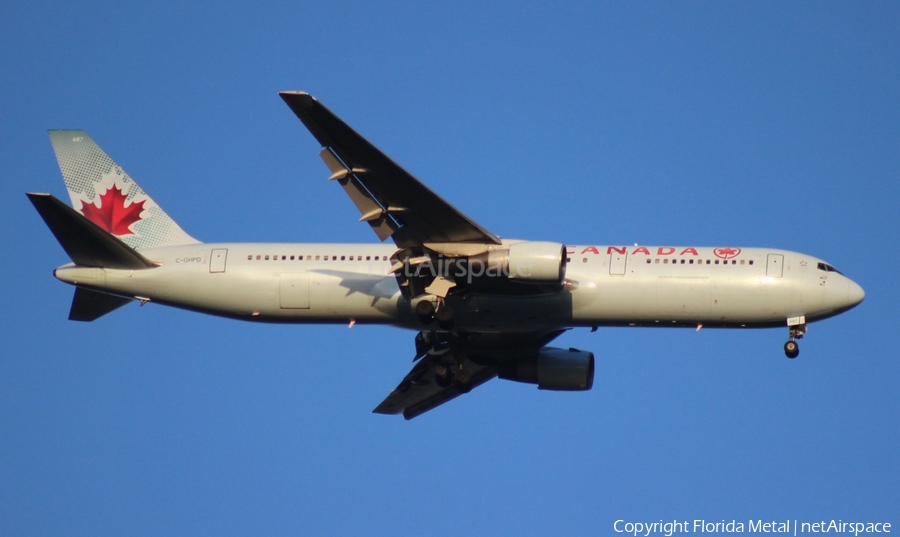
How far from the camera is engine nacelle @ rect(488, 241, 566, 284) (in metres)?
37.0

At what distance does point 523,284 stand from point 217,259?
10847 millimetres

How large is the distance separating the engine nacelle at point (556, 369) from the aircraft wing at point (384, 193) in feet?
28.7

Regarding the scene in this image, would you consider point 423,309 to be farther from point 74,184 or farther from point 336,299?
point 74,184

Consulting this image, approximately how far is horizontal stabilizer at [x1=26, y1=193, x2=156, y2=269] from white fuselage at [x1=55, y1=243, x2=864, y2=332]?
338mm

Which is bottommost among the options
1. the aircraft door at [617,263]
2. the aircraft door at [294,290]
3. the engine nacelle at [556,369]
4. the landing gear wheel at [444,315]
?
the engine nacelle at [556,369]

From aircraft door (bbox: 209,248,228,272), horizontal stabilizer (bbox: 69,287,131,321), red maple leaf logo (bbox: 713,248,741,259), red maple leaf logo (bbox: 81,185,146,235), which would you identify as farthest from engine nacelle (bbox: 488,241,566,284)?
red maple leaf logo (bbox: 81,185,146,235)

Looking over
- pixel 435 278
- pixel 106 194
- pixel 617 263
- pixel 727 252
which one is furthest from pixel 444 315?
pixel 106 194

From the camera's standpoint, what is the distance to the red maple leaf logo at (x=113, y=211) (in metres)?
45.1

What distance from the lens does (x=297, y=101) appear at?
33.3 meters

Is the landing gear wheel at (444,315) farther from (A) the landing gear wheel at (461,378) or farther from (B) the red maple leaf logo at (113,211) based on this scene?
(B) the red maple leaf logo at (113,211)

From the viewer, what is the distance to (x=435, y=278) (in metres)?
39.2

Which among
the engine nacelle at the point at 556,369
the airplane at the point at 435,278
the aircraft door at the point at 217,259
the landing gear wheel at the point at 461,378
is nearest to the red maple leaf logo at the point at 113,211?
the airplane at the point at 435,278

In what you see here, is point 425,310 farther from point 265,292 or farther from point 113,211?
point 113,211

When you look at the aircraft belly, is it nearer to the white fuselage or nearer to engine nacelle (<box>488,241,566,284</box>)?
the white fuselage
